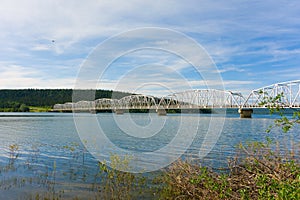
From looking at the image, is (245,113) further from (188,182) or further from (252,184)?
(252,184)

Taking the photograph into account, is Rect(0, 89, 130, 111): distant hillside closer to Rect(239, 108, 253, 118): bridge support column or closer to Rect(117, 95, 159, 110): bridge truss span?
Rect(117, 95, 159, 110): bridge truss span

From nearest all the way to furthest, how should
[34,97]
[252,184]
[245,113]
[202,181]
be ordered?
[252,184] < [202,181] < [245,113] < [34,97]

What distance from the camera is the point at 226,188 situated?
27.2ft

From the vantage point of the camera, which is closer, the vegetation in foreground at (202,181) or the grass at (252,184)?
the grass at (252,184)

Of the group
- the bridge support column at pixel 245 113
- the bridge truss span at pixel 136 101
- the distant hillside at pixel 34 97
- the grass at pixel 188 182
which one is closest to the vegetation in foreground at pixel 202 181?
the grass at pixel 188 182

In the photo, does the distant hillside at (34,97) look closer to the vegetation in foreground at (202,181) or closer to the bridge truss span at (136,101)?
the bridge truss span at (136,101)

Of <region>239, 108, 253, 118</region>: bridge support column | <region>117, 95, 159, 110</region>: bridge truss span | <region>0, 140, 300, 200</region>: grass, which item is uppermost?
<region>117, 95, 159, 110</region>: bridge truss span

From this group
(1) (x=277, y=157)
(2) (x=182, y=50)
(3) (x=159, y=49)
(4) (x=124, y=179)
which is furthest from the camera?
(3) (x=159, y=49)

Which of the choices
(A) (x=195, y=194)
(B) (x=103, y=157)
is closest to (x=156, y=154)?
(B) (x=103, y=157)

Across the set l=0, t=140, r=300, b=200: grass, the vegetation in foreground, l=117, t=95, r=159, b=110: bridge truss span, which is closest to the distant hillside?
l=117, t=95, r=159, b=110: bridge truss span

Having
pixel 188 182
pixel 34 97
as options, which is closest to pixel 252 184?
pixel 188 182

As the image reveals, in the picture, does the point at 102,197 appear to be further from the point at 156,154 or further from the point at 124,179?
the point at 156,154

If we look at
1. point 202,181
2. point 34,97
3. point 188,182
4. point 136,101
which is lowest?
point 188,182

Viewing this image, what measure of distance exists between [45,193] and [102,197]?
2.43 m
